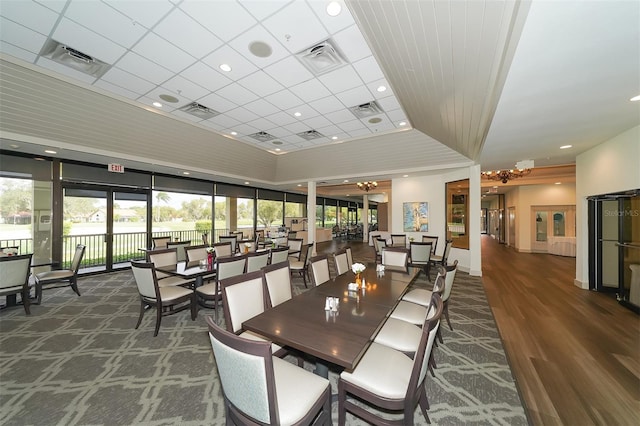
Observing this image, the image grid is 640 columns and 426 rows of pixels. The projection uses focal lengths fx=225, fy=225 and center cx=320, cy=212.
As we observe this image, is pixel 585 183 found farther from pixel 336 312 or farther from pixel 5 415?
pixel 5 415

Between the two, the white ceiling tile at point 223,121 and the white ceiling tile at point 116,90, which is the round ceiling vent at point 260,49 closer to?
the white ceiling tile at point 223,121

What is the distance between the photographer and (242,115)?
4707 mm

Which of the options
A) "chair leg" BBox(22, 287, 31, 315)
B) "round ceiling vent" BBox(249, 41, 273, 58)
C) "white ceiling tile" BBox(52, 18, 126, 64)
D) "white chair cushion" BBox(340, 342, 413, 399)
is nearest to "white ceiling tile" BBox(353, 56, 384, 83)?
"round ceiling vent" BBox(249, 41, 273, 58)

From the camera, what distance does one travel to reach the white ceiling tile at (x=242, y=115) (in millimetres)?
4500

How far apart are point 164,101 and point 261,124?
1.83 metres

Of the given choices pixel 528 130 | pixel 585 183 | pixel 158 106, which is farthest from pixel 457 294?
pixel 158 106

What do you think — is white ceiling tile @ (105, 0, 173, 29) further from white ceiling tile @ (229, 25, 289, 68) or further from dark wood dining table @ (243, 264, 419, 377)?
dark wood dining table @ (243, 264, 419, 377)

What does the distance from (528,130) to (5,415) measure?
656cm

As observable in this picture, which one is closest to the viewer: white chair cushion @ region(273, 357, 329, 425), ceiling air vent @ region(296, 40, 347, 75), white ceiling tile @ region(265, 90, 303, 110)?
white chair cushion @ region(273, 357, 329, 425)

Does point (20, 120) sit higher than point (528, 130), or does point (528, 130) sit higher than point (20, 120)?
point (20, 120)

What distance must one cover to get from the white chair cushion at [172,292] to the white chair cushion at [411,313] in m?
2.88

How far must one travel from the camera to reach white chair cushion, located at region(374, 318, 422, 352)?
1.93 m

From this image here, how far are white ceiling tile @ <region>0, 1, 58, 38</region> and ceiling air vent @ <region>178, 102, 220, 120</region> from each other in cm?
187

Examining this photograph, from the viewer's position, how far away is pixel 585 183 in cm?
473
